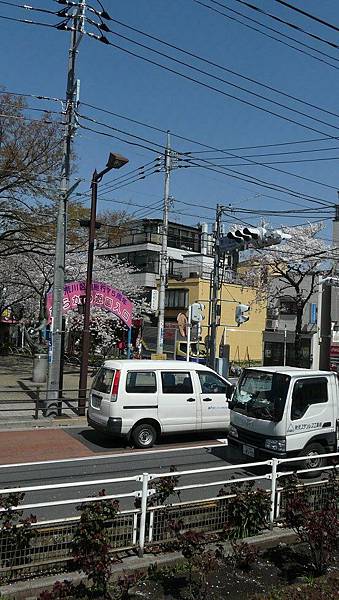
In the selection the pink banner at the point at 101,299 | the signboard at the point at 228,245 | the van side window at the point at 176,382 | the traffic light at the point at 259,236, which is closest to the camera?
the van side window at the point at 176,382

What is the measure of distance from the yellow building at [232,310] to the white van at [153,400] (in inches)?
1077

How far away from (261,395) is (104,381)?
3.72m

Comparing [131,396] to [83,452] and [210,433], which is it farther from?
[210,433]

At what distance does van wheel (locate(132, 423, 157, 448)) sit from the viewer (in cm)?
1139

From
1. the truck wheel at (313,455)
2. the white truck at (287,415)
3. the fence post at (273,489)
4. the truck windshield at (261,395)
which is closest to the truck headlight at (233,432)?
the white truck at (287,415)

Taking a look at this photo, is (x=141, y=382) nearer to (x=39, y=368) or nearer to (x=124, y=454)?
(x=124, y=454)

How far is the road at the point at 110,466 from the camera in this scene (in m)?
7.87

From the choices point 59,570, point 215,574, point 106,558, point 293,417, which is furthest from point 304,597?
point 293,417

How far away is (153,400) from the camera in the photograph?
11.5 m

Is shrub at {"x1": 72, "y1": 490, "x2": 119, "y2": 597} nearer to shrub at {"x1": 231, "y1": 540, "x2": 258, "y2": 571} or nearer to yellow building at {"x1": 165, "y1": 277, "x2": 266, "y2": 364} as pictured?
shrub at {"x1": 231, "y1": 540, "x2": 258, "y2": 571}

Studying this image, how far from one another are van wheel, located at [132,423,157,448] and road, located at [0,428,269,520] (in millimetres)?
192

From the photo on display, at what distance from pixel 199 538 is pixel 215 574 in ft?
1.41

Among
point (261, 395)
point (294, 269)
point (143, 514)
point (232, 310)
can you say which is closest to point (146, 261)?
point (232, 310)

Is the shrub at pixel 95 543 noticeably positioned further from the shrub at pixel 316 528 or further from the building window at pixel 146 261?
the building window at pixel 146 261
